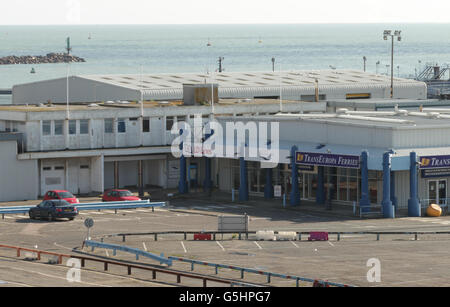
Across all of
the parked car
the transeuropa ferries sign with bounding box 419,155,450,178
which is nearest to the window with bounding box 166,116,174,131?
the parked car

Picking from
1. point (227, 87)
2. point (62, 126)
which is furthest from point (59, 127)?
point (227, 87)

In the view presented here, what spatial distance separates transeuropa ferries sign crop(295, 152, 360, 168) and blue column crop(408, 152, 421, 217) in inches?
120

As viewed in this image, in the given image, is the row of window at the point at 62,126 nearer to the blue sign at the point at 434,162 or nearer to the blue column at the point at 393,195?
the blue column at the point at 393,195

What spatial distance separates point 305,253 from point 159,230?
10.6 metres

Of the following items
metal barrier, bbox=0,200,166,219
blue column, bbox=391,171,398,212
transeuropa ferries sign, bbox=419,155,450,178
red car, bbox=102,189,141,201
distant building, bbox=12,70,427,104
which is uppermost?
distant building, bbox=12,70,427,104

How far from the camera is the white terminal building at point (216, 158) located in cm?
6400

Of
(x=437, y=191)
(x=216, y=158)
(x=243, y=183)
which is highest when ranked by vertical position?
(x=216, y=158)

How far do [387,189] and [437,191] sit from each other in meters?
4.88

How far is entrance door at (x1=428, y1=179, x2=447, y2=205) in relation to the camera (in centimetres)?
6450

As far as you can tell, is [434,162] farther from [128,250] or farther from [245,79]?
[245,79]

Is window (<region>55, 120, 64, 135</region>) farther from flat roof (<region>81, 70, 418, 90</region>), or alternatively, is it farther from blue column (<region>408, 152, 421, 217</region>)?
blue column (<region>408, 152, 421, 217</region>)

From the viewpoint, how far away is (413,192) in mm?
61594

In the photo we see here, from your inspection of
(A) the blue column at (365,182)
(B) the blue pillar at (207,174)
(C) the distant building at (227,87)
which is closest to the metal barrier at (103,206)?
(B) the blue pillar at (207,174)

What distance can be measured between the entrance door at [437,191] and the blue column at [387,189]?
13.8 ft
